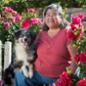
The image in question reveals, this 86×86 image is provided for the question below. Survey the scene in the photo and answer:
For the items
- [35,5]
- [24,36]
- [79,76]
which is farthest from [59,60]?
[35,5]

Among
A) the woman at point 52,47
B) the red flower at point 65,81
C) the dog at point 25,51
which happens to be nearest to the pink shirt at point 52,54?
the woman at point 52,47

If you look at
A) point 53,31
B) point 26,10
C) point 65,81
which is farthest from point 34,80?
point 26,10

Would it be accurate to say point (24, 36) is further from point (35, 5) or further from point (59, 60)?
point (35, 5)

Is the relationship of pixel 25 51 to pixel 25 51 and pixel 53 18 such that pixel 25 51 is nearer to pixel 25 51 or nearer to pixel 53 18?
pixel 25 51

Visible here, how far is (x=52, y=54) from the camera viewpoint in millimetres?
5531

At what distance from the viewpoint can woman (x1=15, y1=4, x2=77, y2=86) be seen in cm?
550

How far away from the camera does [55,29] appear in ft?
18.4

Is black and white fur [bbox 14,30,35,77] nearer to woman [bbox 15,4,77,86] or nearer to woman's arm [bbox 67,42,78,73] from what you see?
woman [bbox 15,4,77,86]

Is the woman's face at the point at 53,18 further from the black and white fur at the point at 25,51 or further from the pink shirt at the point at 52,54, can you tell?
the black and white fur at the point at 25,51

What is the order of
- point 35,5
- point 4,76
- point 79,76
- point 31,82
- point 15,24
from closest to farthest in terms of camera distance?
point 79,76, point 31,82, point 4,76, point 15,24, point 35,5

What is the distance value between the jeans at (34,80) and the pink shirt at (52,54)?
6cm

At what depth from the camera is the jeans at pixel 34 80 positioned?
5.69m

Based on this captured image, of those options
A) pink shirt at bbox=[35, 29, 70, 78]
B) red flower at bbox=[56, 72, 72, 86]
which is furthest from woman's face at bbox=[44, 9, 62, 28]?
red flower at bbox=[56, 72, 72, 86]

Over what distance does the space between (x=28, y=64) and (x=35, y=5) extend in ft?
41.8
